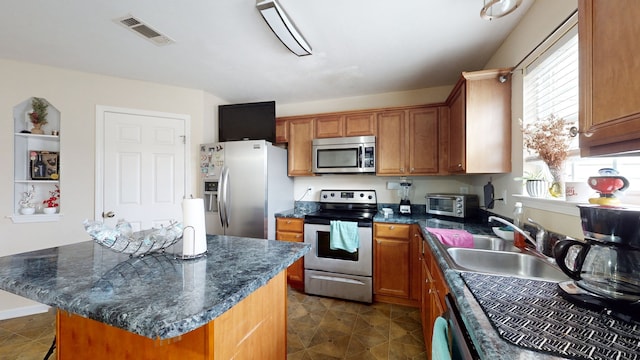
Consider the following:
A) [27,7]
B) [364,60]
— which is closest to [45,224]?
[27,7]

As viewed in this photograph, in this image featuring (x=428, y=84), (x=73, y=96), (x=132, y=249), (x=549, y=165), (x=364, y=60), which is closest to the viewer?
(x=132, y=249)

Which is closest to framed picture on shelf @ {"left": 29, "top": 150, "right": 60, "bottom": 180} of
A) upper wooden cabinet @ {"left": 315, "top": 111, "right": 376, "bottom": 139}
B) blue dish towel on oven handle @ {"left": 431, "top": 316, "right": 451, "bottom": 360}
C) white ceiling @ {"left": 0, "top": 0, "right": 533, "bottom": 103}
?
white ceiling @ {"left": 0, "top": 0, "right": 533, "bottom": 103}

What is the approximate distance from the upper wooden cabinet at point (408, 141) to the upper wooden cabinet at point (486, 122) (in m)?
0.81

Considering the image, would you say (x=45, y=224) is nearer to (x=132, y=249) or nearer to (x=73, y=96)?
(x=73, y=96)

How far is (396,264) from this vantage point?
243cm

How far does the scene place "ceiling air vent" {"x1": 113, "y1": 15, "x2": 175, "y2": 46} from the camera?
5.63 feet

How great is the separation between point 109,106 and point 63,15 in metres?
1.14

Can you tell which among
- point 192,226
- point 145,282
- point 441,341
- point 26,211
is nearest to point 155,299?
point 145,282

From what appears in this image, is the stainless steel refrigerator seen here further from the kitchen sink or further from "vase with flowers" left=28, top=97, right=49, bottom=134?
the kitchen sink

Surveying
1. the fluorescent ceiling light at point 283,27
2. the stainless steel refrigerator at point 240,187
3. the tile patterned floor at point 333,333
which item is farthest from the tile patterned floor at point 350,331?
the fluorescent ceiling light at point 283,27

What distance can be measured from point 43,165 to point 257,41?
102 inches

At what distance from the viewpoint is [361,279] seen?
98.0 inches

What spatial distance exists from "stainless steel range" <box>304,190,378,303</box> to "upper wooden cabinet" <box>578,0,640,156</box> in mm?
1891

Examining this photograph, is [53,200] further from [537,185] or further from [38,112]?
[537,185]
